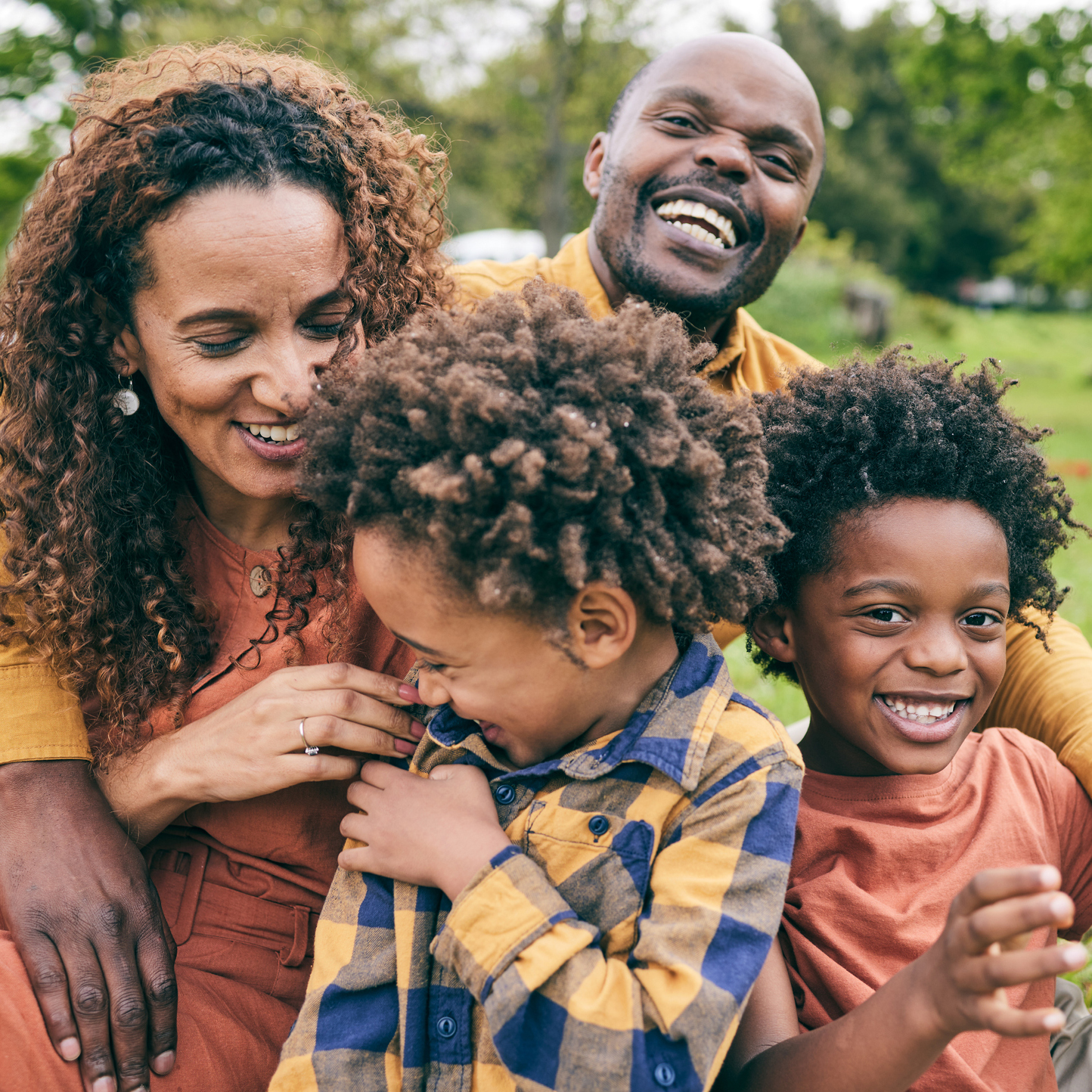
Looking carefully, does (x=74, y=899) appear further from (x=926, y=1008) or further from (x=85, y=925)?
(x=926, y=1008)

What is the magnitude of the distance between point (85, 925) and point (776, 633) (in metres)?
1.54

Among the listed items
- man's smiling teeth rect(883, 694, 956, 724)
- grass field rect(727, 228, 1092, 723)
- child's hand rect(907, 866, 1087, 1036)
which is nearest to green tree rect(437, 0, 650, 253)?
grass field rect(727, 228, 1092, 723)

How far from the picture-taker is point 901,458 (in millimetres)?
1967

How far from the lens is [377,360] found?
5.50 feet

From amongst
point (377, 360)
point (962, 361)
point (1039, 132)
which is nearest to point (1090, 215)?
point (1039, 132)

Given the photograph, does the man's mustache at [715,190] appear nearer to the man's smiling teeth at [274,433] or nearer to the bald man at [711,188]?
the bald man at [711,188]

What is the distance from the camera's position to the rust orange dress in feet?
6.43

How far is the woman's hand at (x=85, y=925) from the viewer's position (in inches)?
73.3

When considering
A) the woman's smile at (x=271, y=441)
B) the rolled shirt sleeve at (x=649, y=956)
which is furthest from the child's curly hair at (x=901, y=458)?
the woman's smile at (x=271, y=441)

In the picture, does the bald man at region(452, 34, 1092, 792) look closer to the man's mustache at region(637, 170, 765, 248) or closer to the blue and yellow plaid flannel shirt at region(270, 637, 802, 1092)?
the man's mustache at region(637, 170, 765, 248)

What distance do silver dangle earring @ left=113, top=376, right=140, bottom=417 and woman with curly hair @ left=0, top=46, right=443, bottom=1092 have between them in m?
0.01

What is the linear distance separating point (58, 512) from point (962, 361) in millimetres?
1967

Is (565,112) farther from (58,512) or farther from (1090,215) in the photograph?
(58,512)

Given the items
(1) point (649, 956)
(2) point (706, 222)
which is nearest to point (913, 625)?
(1) point (649, 956)
